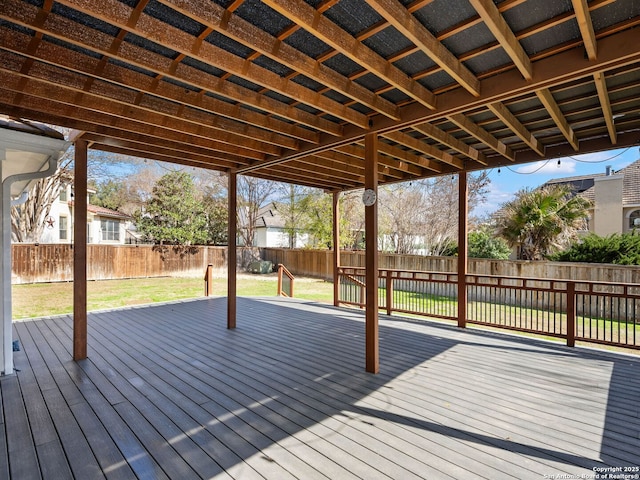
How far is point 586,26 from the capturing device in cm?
199

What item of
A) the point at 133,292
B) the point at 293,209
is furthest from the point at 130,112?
the point at 293,209

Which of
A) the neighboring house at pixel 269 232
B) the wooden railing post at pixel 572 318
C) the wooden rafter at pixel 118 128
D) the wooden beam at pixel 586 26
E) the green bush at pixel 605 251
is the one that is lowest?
the wooden railing post at pixel 572 318

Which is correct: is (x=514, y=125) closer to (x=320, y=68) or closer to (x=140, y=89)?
(x=320, y=68)

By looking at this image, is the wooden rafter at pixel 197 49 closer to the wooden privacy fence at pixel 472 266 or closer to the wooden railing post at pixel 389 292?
the wooden railing post at pixel 389 292

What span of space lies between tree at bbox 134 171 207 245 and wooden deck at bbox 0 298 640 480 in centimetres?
1080

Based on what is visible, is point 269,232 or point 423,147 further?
point 269,232

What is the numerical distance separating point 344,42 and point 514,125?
→ 251cm

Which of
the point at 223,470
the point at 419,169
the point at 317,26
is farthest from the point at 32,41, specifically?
the point at 419,169

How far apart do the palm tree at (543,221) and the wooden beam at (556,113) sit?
17.2 ft

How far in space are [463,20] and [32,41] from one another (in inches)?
112

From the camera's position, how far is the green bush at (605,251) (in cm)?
819

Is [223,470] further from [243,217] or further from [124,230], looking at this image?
[124,230]

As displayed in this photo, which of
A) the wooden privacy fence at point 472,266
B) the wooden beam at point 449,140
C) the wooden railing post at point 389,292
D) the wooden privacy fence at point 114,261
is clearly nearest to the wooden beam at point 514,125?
the wooden beam at point 449,140

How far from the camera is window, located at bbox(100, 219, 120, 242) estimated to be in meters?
18.3
